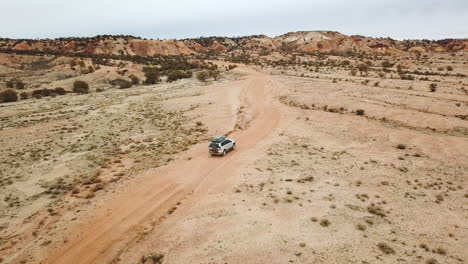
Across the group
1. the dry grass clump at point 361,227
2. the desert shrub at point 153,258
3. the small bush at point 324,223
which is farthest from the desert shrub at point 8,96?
the dry grass clump at point 361,227

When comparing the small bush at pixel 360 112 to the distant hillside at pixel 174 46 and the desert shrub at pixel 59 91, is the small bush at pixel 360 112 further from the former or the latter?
the distant hillside at pixel 174 46

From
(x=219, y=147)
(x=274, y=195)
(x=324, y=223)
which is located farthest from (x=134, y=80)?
(x=324, y=223)

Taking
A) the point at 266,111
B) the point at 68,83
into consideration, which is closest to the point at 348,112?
the point at 266,111

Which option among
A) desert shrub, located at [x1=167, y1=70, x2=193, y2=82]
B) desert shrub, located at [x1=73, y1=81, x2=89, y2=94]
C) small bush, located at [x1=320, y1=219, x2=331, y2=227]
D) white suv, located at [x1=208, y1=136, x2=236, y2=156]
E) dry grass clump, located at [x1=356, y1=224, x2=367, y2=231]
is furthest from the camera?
desert shrub, located at [x1=167, y1=70, x2=193, y2=82]

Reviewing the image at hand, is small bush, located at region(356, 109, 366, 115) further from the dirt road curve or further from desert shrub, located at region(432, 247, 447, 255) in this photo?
desert shrub, located at region(432, 247, 447, 255)

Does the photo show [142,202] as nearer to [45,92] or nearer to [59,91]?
[45,92]

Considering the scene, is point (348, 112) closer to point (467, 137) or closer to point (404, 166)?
point (467, 137)

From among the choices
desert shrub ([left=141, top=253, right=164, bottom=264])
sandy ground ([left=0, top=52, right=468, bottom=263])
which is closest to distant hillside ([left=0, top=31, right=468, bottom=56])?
sandy ground ([left=0, top=52, right=468, bottom=263])
